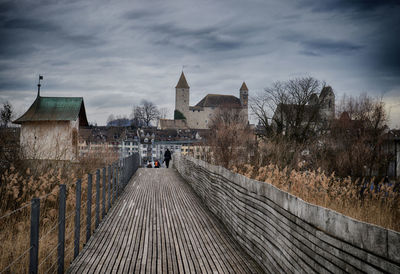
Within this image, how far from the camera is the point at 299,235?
368cm

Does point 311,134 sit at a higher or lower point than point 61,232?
higher

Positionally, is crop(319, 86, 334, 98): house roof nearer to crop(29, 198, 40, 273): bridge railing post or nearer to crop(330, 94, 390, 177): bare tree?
crop(330, 94, 390, 177): bare tree

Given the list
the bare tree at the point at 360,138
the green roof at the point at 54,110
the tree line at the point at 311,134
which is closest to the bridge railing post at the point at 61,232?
the tree line at the point at 311,134

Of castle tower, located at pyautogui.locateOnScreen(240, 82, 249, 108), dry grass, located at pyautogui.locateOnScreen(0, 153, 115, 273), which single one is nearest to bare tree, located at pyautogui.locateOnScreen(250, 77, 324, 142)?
dry grass, located at pyautogui.locateOnScreen(0, 153, 115, 273)

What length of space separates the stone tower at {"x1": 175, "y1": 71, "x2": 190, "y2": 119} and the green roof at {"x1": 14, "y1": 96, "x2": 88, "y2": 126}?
8169 cm

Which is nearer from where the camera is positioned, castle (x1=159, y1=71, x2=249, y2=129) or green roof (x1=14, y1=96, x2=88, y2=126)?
green roof (x1=14, y1=96, x2=88, y2=126)

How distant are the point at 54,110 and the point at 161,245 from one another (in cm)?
2355

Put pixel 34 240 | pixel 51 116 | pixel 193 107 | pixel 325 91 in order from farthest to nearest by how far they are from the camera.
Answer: pixel 193 107 → pixel 325 91 → pixel 51 116 → pixel 34 240

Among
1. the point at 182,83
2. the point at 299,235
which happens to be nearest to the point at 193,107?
the point at 182,83

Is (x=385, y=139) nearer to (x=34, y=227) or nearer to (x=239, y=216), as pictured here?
(x=239, y=216)

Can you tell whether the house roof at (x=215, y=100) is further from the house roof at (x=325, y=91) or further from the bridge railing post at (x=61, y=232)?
the bridge railing post at (x=61, y=232)

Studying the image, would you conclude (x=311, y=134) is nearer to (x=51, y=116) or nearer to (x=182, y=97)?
(x=51, y=116)

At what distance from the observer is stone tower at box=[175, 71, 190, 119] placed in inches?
4345

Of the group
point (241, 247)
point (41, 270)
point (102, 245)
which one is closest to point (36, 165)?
point (102, 245)
